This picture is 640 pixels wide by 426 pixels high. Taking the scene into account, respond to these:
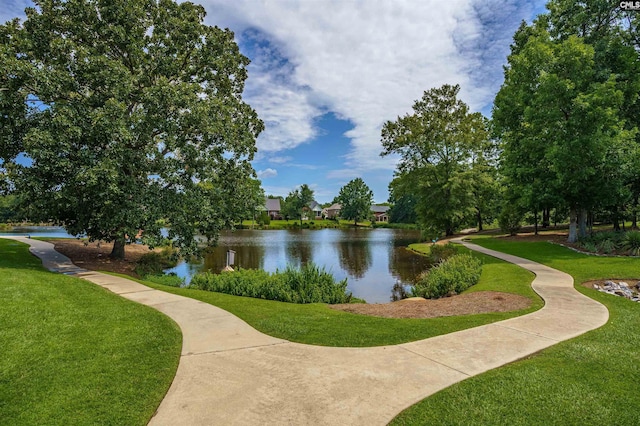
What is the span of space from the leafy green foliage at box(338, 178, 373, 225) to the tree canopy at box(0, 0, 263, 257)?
229 ft

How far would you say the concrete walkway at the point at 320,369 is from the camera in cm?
322

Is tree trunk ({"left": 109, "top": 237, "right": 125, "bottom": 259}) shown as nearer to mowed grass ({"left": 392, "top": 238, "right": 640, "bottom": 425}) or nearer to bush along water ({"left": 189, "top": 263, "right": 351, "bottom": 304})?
bush along water ({"left": 189, "top": 263, "right": 351, "bottom": 304})

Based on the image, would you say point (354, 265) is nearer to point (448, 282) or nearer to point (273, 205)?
point (448, 282)

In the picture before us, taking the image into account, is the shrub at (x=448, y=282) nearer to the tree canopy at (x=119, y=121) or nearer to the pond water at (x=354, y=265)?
the pond water at (x=354, y=265)

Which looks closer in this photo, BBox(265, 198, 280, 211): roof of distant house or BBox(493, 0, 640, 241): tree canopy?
BBox(493, 0, 640, 241): tree canopy

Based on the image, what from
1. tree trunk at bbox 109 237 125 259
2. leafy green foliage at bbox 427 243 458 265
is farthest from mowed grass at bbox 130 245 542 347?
leafy green foliage at bbox 427 243 458 265

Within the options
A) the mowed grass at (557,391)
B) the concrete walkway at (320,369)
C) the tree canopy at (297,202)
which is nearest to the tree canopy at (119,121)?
the concrete walkway at (320,369)

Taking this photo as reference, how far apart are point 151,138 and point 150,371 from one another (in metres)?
11.4

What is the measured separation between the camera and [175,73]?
48.1 feet

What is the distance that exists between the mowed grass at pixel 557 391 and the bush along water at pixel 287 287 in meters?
5.67

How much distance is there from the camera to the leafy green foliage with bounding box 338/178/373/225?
84688 mm

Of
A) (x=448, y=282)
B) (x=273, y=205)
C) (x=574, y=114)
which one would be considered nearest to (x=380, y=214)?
(x=273, y=205)

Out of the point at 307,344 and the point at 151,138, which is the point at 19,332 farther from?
the point at 151,138

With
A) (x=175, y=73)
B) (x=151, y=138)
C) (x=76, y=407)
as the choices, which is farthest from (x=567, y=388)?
(x=175, y=73)
